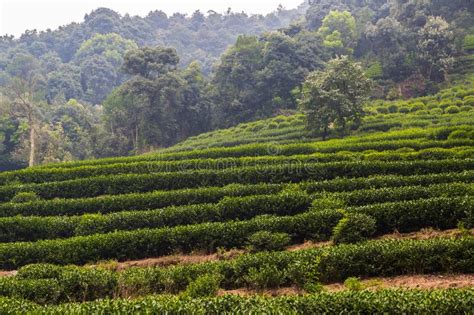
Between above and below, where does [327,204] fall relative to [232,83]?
below

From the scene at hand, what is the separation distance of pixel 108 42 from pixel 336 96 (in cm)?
8753

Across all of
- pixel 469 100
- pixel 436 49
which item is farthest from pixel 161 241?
pixel 436 49

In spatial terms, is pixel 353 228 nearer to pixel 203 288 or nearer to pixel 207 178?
pixel 203 288

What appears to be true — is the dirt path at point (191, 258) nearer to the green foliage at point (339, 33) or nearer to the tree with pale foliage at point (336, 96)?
the tree with pale foliage at point (336, 96)

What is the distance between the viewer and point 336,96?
126 ft

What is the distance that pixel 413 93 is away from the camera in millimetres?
54156

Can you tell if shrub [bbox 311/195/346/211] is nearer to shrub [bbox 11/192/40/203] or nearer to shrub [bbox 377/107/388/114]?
shrub [bbox 11/192/40/203]

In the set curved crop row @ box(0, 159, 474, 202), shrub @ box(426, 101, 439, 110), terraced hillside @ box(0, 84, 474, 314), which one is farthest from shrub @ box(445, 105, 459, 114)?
curved crop row @ box(0, 159, 474, 202)

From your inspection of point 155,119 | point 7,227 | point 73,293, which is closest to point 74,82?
point 155,119

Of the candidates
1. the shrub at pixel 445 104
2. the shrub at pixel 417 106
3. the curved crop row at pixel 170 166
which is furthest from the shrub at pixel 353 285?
the shrub at pixel 417 106

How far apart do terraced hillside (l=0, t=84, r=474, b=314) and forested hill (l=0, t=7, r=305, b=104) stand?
7021cm

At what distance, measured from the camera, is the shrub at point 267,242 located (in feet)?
57.7

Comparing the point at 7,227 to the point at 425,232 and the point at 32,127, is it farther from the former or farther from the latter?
the point at 32,127

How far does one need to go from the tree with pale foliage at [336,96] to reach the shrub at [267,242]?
22.9m
